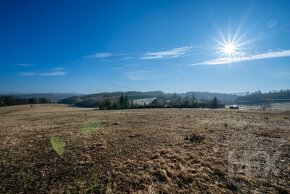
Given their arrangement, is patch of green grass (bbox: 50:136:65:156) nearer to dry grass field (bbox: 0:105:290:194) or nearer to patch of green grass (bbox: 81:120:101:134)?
dry grass field (bbox: 0:105:290:194)

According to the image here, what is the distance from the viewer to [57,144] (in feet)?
39.9

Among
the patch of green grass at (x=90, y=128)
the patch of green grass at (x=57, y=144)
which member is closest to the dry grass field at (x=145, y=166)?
the patch of green grass at (x=57, y=144)

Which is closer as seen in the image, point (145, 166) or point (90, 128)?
point (145, 166)

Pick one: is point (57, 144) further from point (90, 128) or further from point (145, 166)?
point (145, 166)

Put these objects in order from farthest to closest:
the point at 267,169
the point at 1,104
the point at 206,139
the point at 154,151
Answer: the point at 1,104
the point at 206,139
the point at 154,151
the point at 267,169

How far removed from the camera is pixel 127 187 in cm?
703

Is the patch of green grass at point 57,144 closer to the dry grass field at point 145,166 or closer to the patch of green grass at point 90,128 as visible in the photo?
the dry grass field at point 145,166

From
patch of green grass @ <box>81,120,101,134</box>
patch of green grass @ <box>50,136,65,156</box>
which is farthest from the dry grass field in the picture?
patch of green grass @ <box>81,120,101,134</box>

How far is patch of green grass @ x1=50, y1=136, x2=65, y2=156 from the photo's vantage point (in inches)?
420

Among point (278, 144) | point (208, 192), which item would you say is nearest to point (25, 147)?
point (208, 192)

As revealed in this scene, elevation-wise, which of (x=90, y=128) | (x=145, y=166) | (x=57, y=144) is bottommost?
(x=145, y=166)

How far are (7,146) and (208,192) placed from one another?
11.6 meters

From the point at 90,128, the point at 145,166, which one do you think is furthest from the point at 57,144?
the point at 145,166

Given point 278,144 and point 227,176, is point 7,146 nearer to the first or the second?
point 227,176
